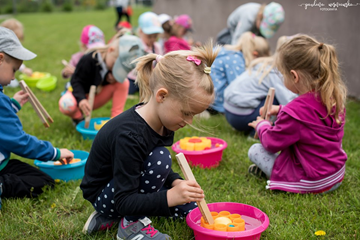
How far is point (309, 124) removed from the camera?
2455mm

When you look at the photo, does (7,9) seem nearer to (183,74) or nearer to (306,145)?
(306,145)

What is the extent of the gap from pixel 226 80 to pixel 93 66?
1483 mm

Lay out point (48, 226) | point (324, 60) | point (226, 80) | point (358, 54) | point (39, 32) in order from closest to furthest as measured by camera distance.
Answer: point (48, 226) → point (324, 60) → point (226, 80) → point (358, 54) → point (39, 32)

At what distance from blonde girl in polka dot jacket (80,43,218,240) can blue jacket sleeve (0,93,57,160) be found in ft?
2.07

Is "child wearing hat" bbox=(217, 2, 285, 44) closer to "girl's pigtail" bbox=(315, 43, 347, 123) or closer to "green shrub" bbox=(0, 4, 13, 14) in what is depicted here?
"girl's pigtail" bbox=(315, 43, 347, 123)

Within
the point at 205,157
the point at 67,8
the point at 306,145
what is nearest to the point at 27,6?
the point at 67,8

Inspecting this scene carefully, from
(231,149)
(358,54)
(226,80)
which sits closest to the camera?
(231,149)

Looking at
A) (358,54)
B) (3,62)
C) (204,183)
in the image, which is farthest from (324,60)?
(358,54)

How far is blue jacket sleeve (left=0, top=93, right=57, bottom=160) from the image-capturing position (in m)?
2.38

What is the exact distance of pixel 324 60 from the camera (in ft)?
8.09

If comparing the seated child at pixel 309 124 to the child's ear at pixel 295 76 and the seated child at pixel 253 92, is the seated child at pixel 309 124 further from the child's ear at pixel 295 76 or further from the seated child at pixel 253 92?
the seated child at pixel 253 92

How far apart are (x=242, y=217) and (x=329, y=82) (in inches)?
38.0

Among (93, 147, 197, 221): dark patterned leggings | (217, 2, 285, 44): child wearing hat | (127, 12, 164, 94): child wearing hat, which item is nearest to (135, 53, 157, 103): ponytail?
(93, 147, 197, 221): dark patterned leggings

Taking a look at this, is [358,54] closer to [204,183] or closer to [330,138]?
[330,138]
